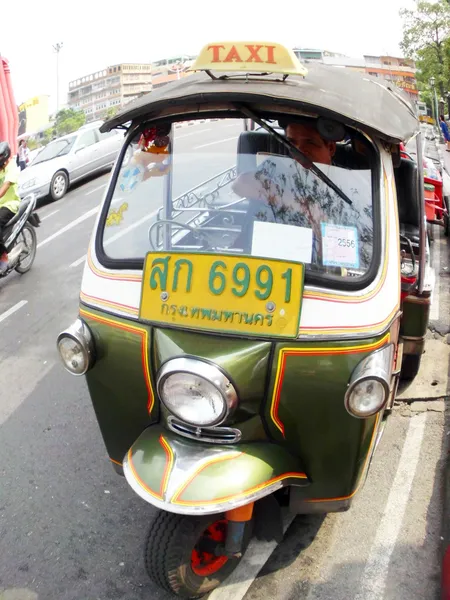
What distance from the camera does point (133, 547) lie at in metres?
3.39

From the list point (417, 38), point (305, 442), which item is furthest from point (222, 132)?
point (417, 38)

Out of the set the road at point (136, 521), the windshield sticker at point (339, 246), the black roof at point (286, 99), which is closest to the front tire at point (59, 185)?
the road at point (136, 521)

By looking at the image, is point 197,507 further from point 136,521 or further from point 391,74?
point 391,74

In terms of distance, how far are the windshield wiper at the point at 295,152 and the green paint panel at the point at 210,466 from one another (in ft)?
4.06

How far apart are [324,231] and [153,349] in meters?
0.97

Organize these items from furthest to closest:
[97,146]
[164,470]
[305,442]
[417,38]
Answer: [417,38], [97,146], [305,442], [164,470]

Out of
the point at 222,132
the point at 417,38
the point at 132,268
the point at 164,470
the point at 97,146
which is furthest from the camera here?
the point at 417,38

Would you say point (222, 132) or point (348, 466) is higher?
point (222, 132)

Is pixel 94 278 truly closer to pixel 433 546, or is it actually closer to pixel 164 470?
pixel 164 470

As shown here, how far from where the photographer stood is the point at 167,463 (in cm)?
254

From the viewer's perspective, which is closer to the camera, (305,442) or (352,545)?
(305,442)

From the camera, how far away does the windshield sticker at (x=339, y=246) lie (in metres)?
2.76

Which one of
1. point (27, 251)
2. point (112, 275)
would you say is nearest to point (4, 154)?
point (27, 251)

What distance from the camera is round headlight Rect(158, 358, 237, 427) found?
2.50 meters
